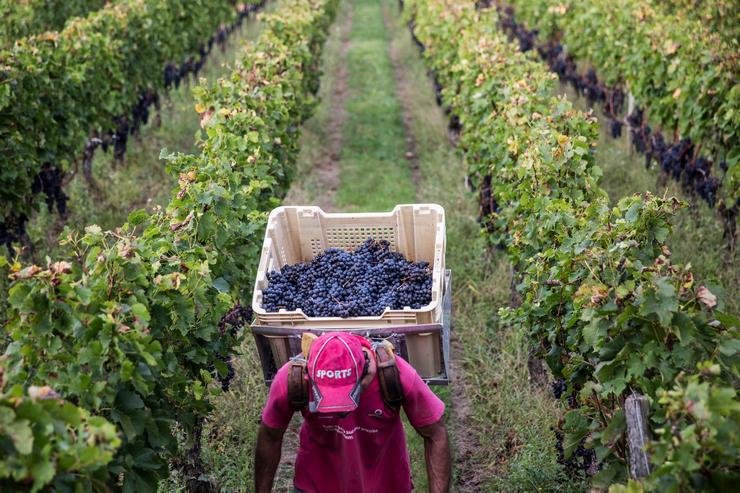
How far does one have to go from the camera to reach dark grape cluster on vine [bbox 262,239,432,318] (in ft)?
13.9

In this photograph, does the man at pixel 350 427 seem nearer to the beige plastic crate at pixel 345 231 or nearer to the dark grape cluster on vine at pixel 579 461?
the dark grape cluster on vine at pixel 579 461

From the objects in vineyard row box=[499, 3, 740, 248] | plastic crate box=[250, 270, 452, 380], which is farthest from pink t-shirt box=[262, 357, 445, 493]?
vineyard row box=[499, 3, 740, 248]

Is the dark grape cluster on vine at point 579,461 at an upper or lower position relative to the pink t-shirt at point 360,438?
lower

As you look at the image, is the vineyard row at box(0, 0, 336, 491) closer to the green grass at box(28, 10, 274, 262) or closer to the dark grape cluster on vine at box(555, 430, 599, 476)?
the dark grape cluster on vine at box(555, 430, 599, 476)

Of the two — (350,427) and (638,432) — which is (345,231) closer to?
(350,427)

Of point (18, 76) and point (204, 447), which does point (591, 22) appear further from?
point (204, 447)

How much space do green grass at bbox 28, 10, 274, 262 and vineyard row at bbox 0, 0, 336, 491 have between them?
7.65 ft

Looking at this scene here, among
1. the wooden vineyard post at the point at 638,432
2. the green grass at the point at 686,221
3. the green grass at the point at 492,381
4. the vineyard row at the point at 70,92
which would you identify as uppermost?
the wooden vineyard post at the point at 638,432

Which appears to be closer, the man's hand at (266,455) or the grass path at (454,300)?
the man's hand at (266,455)

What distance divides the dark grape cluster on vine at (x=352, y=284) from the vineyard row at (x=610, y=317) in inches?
23.4

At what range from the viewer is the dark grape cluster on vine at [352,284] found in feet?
13.9

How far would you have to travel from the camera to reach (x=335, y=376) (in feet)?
11.0

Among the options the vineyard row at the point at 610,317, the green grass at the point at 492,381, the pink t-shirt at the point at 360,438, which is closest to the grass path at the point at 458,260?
the green grass at the point at 492,381

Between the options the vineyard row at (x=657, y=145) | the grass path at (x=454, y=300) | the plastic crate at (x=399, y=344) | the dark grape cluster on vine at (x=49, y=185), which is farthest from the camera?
the dark grape cluster on vine at (x=49, y=185)
